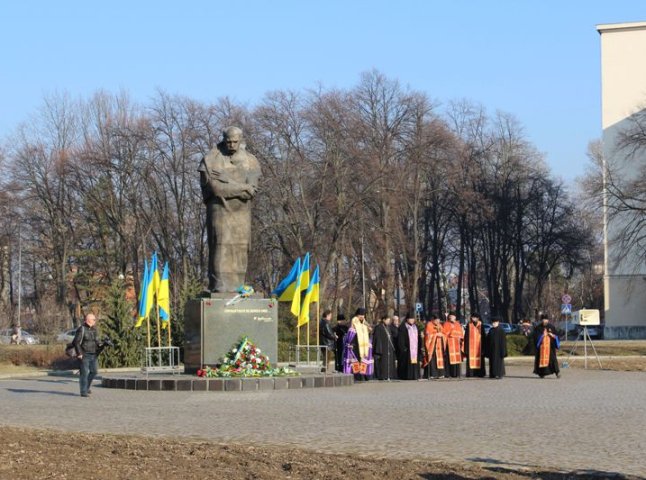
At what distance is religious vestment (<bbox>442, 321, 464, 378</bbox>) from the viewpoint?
96.4 ft

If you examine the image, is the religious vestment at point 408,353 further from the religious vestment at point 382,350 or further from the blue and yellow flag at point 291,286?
the blue and yellow flag at point 291,286

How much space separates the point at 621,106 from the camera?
7475 cm

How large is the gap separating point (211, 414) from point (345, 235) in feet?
132

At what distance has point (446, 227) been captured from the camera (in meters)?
70.2

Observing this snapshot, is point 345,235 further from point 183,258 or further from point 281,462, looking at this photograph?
point 281,462

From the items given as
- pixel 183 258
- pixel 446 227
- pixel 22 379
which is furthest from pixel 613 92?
pixel 22 379

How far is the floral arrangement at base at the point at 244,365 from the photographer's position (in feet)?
76.1

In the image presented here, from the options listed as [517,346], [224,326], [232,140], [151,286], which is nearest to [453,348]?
[151,286]

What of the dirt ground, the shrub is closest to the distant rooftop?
the shrub

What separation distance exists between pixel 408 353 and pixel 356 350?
177 centimetres

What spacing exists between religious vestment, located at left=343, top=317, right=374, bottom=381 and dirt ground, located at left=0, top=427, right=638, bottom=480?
14245 mm

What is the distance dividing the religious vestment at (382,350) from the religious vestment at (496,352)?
2377 millimetres

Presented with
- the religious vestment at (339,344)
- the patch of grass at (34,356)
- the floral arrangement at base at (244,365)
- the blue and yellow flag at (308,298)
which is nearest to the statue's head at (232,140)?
the floral arrangement at base at (244,365)

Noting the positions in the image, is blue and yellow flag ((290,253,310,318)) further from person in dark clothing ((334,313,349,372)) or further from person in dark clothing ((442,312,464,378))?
person in dark clothing ((442,312,464,378))
